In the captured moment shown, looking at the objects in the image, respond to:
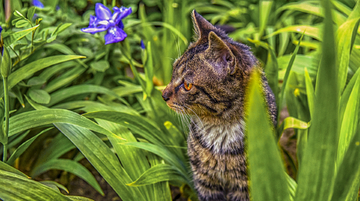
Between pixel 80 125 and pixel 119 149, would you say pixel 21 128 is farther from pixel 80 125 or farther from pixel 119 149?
pixel 119 149

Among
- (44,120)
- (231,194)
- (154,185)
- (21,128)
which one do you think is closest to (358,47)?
(231,194)

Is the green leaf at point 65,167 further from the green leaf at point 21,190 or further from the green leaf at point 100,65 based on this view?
the green leaf at point 100,65

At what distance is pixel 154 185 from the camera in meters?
1.29

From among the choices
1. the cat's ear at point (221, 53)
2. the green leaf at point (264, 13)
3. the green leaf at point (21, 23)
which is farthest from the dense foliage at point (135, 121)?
the green leaf at point (264, 13)

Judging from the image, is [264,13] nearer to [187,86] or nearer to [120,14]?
[120,14]

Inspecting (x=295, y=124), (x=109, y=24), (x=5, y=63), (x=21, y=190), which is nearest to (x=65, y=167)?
(x=21, y=190)

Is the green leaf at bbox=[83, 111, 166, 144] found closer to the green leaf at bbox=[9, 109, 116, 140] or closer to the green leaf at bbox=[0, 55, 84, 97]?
the green leaf at bbox=[9, 109, 116, 140]

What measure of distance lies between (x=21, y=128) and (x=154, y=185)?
2.20 feet

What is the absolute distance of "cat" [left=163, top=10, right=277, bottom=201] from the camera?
43.0 inches

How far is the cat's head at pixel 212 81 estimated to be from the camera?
1070mm

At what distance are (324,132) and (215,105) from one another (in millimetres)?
471

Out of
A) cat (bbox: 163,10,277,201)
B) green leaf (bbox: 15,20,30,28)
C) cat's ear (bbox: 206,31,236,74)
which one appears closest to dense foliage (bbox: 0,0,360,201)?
green leaf (bbox: 15,20,30,28)

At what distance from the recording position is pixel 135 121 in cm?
145

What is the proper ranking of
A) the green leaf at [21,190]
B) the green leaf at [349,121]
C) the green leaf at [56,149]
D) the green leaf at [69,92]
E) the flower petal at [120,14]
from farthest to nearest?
the green leaf at [69,92]
the green leaf at [56,149]
the flower petal at [120,14]
the green leaf at [349,121]
the green leaf at [21,190]
